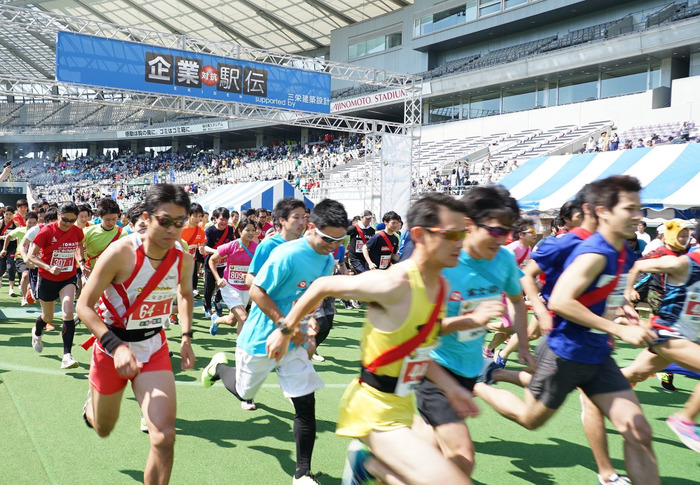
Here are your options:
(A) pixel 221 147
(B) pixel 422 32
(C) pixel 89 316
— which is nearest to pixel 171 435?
(C) pixel 89 316

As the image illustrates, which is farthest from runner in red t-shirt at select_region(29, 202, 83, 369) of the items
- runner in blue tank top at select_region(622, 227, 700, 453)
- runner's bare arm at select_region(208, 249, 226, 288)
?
runner in blue tank top at select_region(622, 227, 700, 453)

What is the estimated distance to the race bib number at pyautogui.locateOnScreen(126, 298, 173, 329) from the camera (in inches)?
143

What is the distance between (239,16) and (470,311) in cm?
4461

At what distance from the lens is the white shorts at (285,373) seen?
3.97m

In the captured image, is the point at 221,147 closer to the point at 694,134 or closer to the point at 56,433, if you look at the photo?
the point at 694,134

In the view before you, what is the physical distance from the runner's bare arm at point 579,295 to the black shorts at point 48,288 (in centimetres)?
598

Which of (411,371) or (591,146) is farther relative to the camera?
(591,146)

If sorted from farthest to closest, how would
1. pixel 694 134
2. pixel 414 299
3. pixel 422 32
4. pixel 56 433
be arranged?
1. pixel 422 32
2. pixel 694 134
3. pixel 56 433
4. pixel 414 299

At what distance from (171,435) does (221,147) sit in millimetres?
56188

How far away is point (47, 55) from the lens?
54.7m

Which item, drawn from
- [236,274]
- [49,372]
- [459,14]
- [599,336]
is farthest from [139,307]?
[459,14]

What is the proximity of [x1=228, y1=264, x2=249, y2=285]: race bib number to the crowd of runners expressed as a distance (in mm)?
2769

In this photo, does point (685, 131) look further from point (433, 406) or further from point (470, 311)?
point (433, 406)

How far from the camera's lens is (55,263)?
23.5ft
